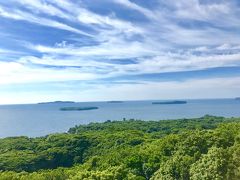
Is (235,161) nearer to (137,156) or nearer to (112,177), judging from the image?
(112,177)

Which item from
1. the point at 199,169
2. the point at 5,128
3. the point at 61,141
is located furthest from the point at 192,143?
the point at 5,128

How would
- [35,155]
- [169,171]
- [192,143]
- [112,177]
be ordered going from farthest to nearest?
[35,155] → [192,143] → [169,171] → [112,177]

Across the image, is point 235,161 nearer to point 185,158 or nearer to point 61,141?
point 185,158

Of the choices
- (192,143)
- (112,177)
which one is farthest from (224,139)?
(112,177)

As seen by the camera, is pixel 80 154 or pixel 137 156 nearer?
pixel 137 156

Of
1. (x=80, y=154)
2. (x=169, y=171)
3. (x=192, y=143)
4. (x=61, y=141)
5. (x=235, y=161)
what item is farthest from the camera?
(x=61, y=141)

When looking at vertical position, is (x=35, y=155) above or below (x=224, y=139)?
below
